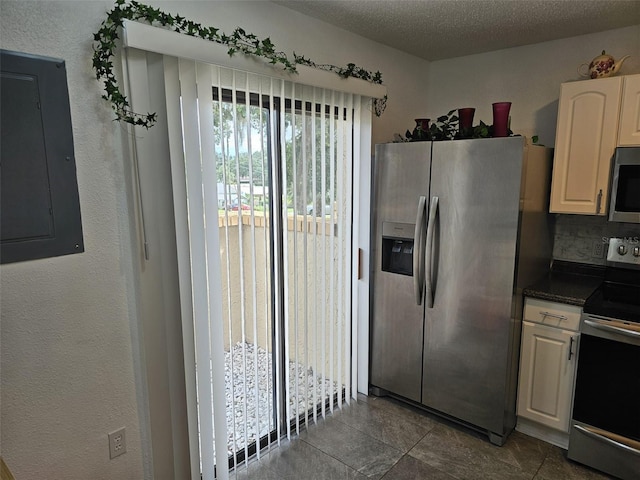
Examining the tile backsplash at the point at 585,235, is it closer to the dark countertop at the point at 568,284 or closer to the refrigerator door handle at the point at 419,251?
the dark countertop at the point at 568,284

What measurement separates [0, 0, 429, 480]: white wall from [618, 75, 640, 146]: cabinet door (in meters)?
2.11

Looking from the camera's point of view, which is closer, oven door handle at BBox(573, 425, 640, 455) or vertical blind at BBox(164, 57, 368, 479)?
vertical blind at BBox(164, 57, 368, 479)

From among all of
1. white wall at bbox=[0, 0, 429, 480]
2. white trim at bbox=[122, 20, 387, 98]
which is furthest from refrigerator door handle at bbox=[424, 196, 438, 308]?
white wall at bbox=[0, 0, 429, 480]

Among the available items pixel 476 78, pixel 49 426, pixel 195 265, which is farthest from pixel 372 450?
pixel 476 78

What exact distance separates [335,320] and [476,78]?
7.13 feet

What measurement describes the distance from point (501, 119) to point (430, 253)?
890mm

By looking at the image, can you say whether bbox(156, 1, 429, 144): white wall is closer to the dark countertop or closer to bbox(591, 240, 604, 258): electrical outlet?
the dark countertop

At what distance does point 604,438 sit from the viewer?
7.04ft

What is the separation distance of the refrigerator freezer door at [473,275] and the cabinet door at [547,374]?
189mm

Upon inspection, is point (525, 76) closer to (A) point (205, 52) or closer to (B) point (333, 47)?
(B) point (333, 47)

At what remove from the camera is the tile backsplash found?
104 inches

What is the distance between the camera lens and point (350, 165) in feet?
8.87

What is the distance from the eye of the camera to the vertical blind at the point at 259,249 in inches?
73.4

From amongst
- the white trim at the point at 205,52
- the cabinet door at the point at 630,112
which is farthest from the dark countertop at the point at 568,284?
the white trim at the point at 205,52
